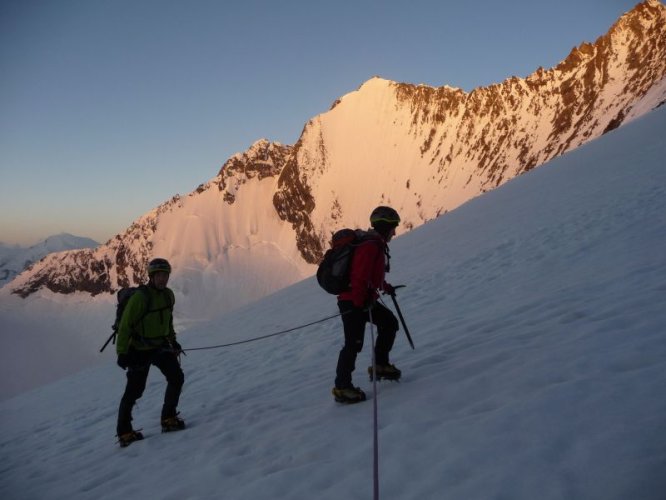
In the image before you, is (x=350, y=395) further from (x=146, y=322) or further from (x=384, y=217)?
(x=146, y=322)

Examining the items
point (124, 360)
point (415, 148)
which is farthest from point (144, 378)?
point (415, 148)

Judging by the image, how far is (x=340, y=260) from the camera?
5105mm

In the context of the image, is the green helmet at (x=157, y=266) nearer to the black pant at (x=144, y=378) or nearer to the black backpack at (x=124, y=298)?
the black backpack at (x=124, y=298)

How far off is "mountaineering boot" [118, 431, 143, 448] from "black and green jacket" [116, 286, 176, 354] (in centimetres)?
122

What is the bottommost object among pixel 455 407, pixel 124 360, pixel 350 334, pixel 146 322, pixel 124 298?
pixel 455 407

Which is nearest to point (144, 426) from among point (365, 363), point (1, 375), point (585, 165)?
point (365, 363)

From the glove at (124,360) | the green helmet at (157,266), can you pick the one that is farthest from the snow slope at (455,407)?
the green helmet at (157,266)

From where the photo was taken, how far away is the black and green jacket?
19.5 ft

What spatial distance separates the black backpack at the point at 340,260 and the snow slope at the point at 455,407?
1.29 metres

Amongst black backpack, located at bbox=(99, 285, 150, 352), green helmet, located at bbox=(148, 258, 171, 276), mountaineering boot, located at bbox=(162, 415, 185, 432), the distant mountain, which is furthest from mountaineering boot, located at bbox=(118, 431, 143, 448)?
the distant mountain

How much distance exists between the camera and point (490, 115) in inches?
5236

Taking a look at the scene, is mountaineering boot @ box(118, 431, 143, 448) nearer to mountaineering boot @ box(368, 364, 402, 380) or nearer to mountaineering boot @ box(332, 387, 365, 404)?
mountaineering boot @ box(332, 387, 365, 404)

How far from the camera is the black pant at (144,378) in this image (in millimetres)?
6211

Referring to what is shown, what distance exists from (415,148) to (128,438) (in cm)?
14994
